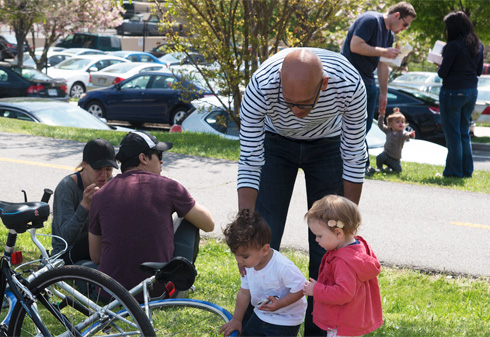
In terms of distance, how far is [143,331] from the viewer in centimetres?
303

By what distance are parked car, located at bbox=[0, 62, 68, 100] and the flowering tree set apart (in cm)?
141

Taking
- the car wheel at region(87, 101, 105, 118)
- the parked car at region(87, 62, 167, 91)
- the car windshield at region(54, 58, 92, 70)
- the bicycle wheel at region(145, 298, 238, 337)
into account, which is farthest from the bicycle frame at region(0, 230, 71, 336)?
the car windshield at region(54, 58, 92, 70)

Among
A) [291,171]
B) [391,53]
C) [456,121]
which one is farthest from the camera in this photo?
[456,121]

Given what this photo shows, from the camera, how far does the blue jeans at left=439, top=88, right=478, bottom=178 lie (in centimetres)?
869

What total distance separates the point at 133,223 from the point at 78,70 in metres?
24.3

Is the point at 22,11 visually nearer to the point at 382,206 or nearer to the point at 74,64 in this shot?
the point at 74,64

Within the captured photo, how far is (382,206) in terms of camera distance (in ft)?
25.1

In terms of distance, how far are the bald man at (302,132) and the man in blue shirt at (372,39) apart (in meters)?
4.34

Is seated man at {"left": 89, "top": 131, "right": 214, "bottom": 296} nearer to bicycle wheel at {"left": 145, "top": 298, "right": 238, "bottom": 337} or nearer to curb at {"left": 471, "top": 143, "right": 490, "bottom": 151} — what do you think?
bicycle wheel at {"left": 145, "top": 298, "right": 238, "bottom": 337}

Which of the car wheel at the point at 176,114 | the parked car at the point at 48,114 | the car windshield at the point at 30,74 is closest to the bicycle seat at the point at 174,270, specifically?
the parked car at the point at 48,114

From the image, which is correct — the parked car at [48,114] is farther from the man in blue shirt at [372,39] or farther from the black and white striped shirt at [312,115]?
the black and white striped shirt at [312,115]

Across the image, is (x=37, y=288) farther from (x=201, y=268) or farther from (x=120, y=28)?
(x=120, y=28)

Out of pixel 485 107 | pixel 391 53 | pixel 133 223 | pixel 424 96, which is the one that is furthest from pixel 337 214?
pixel 485 107

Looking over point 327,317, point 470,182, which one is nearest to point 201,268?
point 327,317
